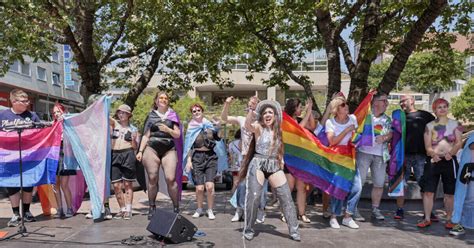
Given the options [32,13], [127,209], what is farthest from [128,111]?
[32,13]

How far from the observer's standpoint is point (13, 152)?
660 cm

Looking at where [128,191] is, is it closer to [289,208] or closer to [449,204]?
[289,208]

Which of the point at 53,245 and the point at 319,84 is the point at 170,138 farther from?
the point at 319,84

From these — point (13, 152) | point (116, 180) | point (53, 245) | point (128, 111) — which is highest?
point (128, 111)

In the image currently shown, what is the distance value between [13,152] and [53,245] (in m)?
2.07

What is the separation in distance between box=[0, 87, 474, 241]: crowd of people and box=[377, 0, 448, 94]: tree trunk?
1.16 meters

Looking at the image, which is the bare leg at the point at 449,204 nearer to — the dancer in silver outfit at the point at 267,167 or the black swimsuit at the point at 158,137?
the dancer in silver outfit at the point at 267,167

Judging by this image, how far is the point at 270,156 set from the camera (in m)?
5.44

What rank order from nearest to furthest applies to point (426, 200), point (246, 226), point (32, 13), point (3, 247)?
1. point (3, 247)
2. point (246, 226)
3. point (426, 200)
4. point (32, 13)

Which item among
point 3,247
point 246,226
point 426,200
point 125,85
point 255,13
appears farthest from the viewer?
point 125,85

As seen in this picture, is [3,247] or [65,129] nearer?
[3,247]

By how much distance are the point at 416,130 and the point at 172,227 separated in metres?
3.88

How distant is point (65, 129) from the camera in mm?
6789

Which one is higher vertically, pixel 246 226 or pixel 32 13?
pixel 32 13
